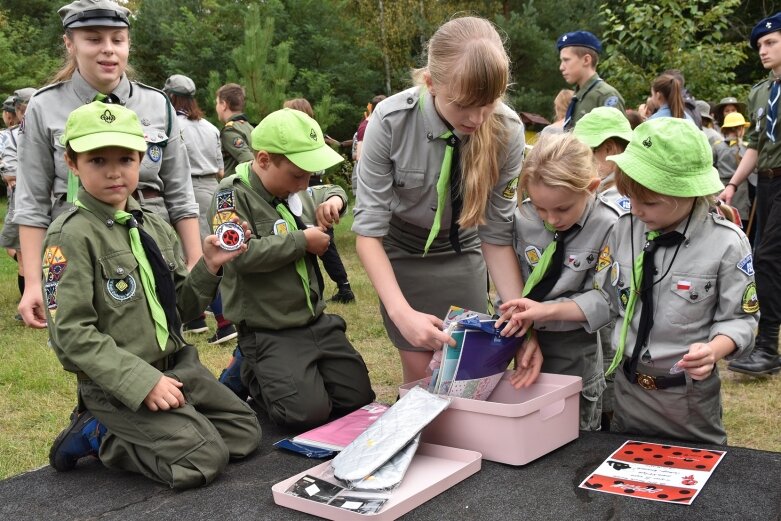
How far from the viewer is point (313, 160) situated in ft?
9.36

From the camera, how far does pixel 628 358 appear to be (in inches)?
92.6

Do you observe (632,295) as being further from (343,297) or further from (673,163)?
(343,297)

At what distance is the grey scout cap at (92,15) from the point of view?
2.57m

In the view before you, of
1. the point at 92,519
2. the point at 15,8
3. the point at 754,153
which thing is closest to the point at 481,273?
the point at 92,519

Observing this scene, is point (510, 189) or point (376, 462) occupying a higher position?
point (510, 189)

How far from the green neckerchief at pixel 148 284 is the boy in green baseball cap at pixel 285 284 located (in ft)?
1.32

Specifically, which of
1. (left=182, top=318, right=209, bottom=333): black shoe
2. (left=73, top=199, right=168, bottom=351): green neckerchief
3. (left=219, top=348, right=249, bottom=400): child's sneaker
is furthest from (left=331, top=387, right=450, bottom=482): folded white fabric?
(left=182, top=318, right=209, bottom=333): black shoe

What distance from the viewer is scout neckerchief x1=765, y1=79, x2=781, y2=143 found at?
3.97 meters

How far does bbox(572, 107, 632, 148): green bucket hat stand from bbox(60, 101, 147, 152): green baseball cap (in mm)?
1546

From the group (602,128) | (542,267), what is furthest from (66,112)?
(602,128)

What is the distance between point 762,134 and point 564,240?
207 cm

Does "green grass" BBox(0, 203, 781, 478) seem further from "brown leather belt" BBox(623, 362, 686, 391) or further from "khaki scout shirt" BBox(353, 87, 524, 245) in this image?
"khaki scout shirt" BBox(353, 87, 524, 245)

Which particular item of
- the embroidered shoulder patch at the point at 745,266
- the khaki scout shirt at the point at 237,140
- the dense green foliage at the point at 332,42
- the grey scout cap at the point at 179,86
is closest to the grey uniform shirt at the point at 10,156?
the grey scout cap at the point at 179,86

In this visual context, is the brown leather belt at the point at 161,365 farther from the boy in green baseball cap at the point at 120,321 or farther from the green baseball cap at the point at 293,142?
the green baseball cap at the point at 293,142
